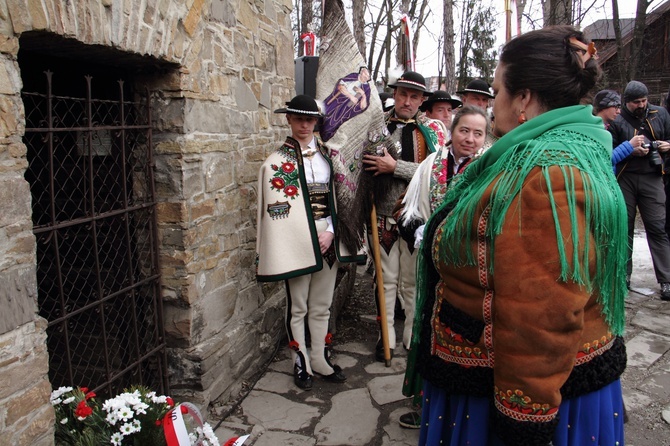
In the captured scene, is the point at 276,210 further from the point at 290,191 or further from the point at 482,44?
the point at 482,44

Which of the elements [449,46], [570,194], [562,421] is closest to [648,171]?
[562,421]

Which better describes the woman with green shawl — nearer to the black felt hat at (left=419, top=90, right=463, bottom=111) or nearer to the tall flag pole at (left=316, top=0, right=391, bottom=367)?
the tall flag pole at (left=316, top=0, right=391, bottom=367)

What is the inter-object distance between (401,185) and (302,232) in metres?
0.99

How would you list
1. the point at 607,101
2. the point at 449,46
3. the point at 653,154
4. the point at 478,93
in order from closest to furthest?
1. the point at 478,93
2. the point at 653,154
3. the point at 607,101
4. the point at 449,46

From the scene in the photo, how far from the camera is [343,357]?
4.38 m

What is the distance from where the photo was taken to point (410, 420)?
330cm

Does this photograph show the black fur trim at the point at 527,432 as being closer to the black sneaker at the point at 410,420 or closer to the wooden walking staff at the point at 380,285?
the black sneaker at the point at 410,420

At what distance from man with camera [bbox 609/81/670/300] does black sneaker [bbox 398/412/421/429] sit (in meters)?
3.66

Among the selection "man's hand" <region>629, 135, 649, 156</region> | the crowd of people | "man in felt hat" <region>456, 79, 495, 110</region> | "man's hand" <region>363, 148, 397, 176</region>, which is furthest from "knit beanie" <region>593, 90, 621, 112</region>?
the crowd of people

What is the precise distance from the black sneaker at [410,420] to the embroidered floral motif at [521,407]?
185 cm

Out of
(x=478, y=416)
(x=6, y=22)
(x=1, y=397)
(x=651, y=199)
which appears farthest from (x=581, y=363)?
(x=651, y=199)

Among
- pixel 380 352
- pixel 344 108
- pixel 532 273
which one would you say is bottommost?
pixel 380 352

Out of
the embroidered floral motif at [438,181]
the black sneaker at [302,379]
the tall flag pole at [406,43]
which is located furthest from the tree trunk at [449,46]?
the black sneaker at [302,379]

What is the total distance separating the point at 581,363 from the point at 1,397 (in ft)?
6.40
